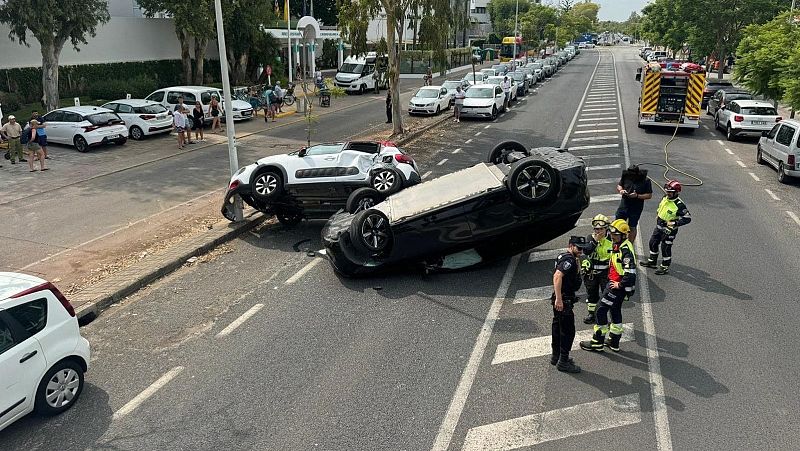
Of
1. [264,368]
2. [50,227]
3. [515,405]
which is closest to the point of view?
[515,405]

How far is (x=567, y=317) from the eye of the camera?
22.0 ft

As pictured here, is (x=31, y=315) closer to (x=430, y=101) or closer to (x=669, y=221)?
(x=669, y=221)

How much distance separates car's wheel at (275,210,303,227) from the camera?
12.1 metres

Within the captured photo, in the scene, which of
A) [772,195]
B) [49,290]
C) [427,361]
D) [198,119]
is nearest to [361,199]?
[427,361]

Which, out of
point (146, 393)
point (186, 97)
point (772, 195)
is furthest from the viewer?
point (186, 97)

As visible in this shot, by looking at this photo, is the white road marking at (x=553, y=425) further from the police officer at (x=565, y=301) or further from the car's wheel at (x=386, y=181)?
the car's wheel at (x=386, y=181)

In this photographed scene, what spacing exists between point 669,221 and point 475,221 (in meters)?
3.15

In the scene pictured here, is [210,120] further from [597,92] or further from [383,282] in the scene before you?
[597,92]

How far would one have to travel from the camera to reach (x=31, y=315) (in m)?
6.06

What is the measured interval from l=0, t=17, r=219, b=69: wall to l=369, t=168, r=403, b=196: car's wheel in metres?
22.9

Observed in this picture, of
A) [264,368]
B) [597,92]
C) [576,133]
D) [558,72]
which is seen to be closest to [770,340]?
[264,368]

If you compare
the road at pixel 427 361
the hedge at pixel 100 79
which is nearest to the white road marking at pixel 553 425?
the road at pixel 427 361

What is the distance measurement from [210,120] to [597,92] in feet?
89.1

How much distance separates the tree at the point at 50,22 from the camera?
22.2 m
